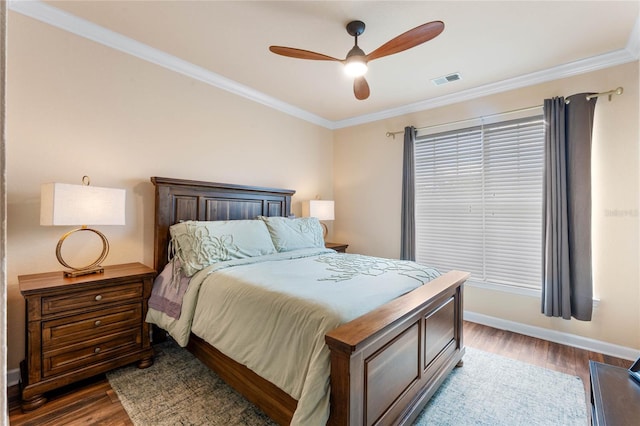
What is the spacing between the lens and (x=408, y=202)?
3750mm

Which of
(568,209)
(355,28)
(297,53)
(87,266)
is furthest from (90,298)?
(568,209)

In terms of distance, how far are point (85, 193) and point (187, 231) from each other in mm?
724

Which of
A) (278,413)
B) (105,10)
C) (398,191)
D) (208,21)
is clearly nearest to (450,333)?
(278,413)

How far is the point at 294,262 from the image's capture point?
2.46 metres

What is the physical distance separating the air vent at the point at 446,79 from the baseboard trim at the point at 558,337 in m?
2.68

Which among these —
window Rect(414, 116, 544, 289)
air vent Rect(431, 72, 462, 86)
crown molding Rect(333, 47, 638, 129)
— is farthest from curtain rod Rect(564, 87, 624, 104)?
air vent Rect(431, 72, 462, 86)

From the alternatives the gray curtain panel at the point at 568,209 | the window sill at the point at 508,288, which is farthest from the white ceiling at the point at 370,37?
the window sill at the point at 508,288

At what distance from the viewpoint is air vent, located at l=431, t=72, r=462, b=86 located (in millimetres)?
2988

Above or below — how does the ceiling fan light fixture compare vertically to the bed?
above

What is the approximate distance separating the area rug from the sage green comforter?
1.19 feet

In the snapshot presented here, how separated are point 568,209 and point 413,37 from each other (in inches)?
87.4

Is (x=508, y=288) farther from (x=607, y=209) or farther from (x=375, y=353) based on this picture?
(x=375, y=353)

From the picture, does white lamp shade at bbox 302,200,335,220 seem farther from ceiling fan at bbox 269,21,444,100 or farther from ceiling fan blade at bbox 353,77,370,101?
ceiling fan at bbox 269,21,444,100

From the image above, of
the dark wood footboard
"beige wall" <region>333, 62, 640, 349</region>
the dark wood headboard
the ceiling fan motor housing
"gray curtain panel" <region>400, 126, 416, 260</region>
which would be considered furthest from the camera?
"gray curtain panel" <region>400, 126, 416, 260</region>
